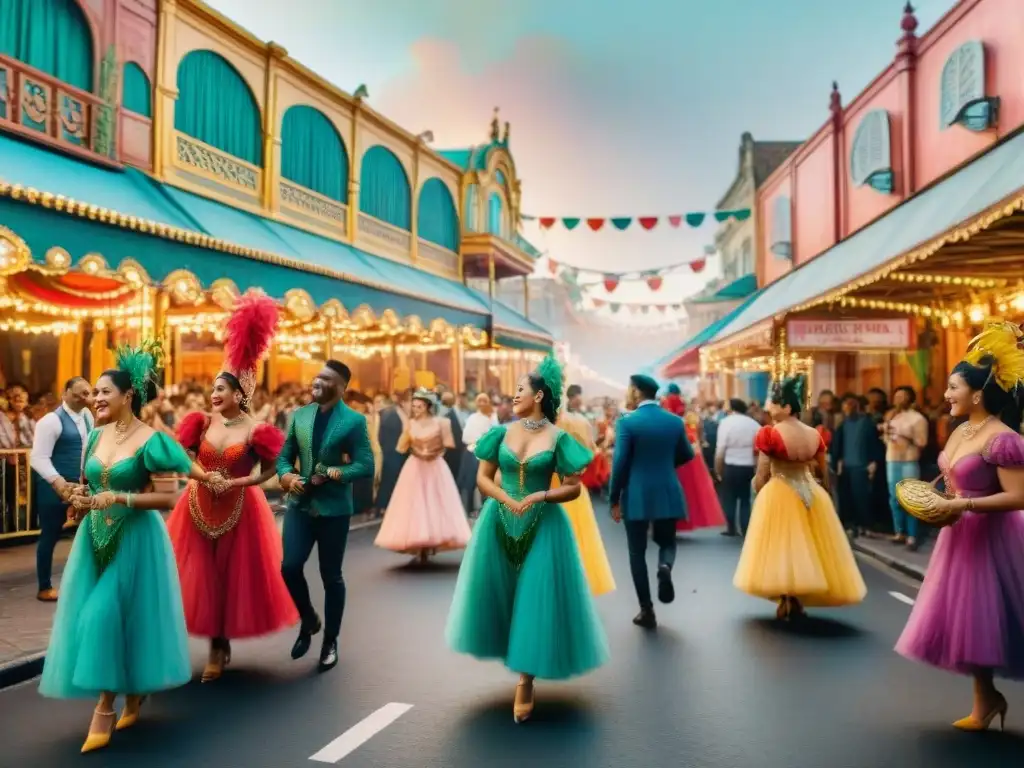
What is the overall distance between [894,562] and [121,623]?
8445 mm

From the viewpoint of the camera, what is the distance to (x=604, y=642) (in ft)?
16.9

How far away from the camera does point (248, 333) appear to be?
627cm

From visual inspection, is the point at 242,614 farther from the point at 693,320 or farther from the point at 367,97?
the point at 693,320

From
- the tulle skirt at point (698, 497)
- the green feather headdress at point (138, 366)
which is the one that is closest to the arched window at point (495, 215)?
the tulle skirt at point (698, 497)

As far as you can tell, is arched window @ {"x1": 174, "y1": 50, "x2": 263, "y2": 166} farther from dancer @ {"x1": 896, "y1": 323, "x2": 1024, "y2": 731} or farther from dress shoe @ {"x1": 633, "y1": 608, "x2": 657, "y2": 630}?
dancer @ {"x1": 896, "y1": 323, "x2": 1024, "y2": 731}

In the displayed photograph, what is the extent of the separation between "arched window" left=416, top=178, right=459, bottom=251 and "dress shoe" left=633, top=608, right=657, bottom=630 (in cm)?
1764

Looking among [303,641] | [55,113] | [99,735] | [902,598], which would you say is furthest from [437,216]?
[99,735]

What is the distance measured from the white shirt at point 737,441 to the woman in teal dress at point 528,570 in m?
7.02

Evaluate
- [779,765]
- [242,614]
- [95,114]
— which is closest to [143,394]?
[242,614]

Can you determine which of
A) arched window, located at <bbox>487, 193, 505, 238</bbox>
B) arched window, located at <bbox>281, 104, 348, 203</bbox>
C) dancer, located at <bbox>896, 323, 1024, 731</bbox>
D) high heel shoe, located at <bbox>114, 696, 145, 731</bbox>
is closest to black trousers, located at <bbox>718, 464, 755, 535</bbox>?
dancer, located at <bbox>896, 323, 1024, 731</bbox>

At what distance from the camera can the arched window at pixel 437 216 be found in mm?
24219

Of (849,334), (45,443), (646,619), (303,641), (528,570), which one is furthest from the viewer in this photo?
(849,334)

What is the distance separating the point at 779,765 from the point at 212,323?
1671 cm

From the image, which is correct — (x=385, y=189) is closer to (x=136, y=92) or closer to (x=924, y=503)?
(x=136, y=92)
